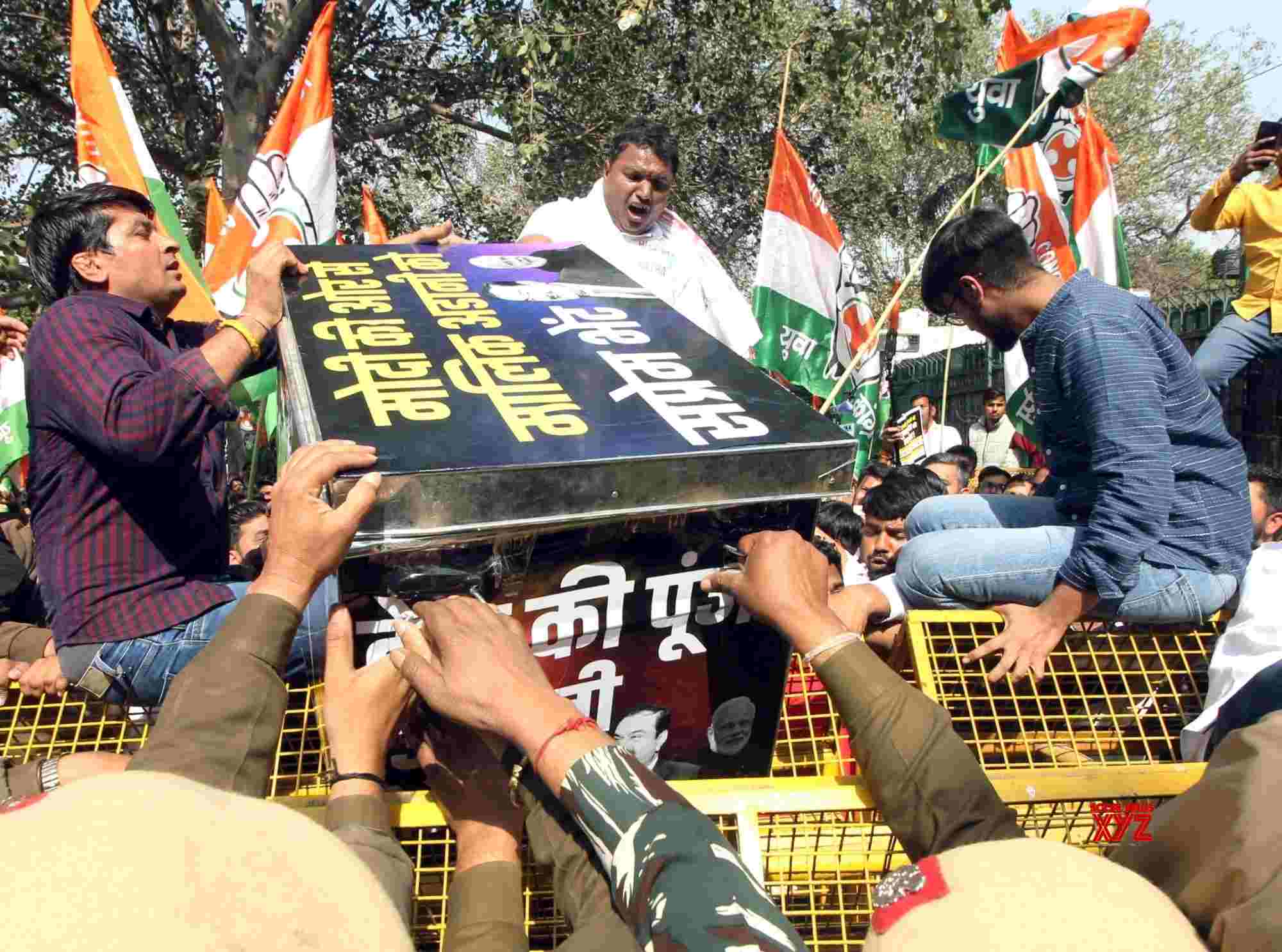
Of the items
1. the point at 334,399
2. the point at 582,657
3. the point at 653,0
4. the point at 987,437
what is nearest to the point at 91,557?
the point at 334,399

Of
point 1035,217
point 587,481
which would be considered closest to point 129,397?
point 587,481

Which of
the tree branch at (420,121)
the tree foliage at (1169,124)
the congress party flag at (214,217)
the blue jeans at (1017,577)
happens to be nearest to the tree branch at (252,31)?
the tree branch at (420,121)

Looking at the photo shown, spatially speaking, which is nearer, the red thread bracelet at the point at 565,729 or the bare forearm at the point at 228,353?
the red thread bracelet at the point at 565,729

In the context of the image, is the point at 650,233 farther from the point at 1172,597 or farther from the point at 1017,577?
the point at 1172,597

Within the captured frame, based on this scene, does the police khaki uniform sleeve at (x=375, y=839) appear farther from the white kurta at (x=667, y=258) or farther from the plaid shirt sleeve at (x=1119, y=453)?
the white kurta at (x=667, y=258)

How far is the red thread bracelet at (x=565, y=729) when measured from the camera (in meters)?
1.24

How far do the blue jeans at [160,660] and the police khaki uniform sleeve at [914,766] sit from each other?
1.05 meters

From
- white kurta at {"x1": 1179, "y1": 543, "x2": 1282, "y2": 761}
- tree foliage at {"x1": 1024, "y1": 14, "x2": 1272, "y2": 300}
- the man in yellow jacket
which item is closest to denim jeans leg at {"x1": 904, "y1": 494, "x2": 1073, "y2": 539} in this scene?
white kurta at {"x1": 1179, "y1": 543, "x2": 1282, "y2": 761}

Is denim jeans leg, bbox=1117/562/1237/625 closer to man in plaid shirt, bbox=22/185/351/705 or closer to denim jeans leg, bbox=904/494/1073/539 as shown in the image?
denim jeans leg, bbox=904/494/1073/539

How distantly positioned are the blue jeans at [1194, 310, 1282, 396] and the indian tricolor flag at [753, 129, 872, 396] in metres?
2.04

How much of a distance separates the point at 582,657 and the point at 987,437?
366 inches

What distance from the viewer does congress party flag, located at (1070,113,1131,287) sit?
646 cm

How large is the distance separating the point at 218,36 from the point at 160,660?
8156 millimetres

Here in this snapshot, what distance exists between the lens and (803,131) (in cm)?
1330
